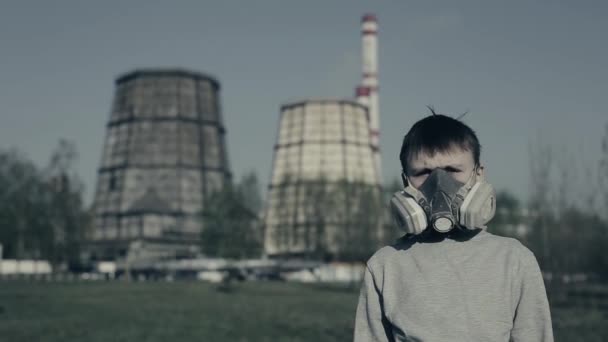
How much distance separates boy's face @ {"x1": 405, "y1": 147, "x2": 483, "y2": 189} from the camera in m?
3.29

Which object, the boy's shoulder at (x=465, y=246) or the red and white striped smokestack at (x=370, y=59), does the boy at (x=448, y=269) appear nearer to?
the boy's shoulder at (x=465, y=246)

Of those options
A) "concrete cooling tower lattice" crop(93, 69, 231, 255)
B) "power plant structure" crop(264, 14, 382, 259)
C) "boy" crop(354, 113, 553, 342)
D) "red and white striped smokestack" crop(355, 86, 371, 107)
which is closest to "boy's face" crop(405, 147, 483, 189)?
"boy" crop(354, 113, 553, 342)

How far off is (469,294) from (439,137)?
25.2 inches

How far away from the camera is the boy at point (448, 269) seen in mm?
3082


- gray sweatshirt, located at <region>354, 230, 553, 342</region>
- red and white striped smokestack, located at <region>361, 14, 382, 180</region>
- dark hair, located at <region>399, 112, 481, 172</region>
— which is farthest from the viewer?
red and white striped smokestack, located at <region>361, 14, 382, 180</region>

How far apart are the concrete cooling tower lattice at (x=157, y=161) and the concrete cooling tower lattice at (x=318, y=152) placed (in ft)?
34.8

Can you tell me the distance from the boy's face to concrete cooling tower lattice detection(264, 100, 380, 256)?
118719mm

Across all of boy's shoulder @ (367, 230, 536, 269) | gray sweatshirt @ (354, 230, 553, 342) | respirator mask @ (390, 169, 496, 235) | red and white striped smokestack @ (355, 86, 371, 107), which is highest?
red and white striped smokestack @ (355, 86, 371, 107)

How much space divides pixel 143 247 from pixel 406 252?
117994 mm

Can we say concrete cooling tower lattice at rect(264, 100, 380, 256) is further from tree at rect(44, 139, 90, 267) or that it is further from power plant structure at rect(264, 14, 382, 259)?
tree at rect(44, 139, 90, 267)

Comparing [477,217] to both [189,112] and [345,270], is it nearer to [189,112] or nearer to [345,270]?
[345,270]

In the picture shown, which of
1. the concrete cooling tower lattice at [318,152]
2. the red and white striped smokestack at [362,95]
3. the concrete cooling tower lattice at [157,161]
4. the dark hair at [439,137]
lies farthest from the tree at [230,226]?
the dark hair at [439,137]

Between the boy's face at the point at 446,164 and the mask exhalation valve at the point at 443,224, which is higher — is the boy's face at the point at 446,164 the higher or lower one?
the higher one

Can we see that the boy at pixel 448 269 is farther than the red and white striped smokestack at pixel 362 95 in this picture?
No
